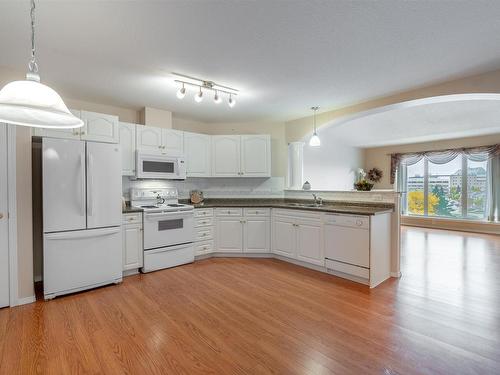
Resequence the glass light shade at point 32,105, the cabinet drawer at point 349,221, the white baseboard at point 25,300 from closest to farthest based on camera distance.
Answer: the glass light shade at point 32,105 → the white baseboard at point 25,300 → the cabinet drawer at point 349,221

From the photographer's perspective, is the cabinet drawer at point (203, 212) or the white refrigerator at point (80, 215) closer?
the white refrigerator at point (80, 215)

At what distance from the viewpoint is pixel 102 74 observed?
2.82 metres

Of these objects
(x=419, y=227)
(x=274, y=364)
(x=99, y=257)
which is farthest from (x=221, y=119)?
(x=419, y=227)

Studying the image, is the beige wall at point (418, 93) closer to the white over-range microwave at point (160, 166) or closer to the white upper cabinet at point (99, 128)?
the white over-range microwave at point (160, 166)

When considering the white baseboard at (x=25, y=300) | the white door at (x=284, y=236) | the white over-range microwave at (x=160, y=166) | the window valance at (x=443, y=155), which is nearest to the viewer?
the white baseboard at (x=25, y=300)

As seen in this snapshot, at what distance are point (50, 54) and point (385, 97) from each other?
3859 millimetres

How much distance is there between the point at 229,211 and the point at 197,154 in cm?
114

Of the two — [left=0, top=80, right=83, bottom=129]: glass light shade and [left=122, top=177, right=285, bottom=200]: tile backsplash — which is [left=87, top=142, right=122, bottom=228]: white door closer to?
[left=0, top=80, right=83, bottom=129]: glass light shade

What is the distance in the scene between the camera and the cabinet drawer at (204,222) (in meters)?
4.10

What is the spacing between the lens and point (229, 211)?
14.0ft

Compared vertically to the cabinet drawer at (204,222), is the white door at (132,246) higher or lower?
lower

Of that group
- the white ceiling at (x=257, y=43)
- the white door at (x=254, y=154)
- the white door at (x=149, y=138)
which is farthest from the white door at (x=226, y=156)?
the white ceiling at (x=257, y=43)

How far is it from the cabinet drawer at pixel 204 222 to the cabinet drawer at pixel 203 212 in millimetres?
63

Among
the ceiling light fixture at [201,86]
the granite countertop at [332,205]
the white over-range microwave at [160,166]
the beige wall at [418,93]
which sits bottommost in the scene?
the granite countertop at [332,205]
